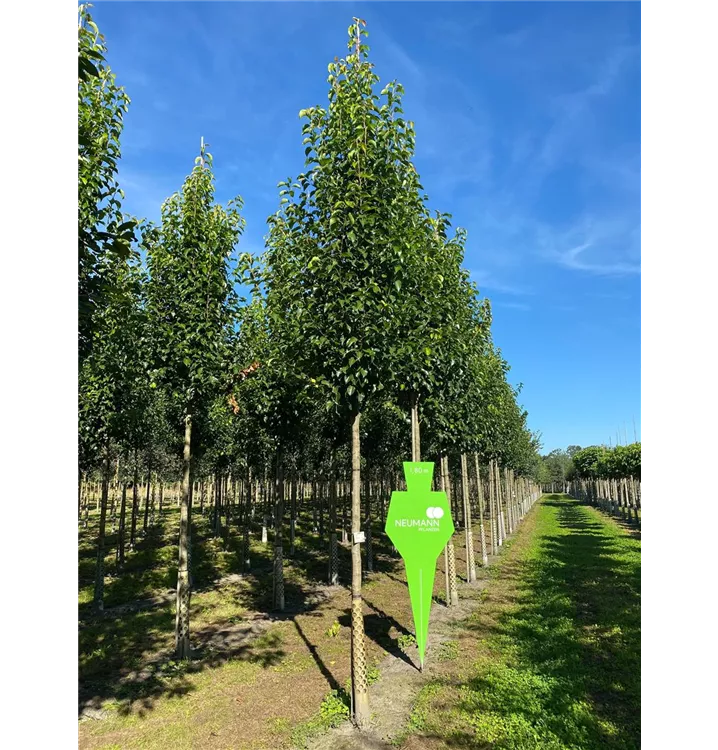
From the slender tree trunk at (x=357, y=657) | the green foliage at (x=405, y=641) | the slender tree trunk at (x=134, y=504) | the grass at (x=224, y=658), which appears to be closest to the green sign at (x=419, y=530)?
the slender tree trunk at (x=357, y=657)

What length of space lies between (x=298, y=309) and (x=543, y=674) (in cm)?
799

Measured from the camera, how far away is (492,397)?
18625 millimetres

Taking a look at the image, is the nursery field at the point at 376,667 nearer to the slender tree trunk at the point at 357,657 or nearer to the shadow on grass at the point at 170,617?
the shadow on grass at the point at 170,617

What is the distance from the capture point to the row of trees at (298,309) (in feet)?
23.4

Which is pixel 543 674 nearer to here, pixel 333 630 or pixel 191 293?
pixel 333 630

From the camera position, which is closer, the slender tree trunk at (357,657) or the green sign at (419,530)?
the green sign at (419,530)

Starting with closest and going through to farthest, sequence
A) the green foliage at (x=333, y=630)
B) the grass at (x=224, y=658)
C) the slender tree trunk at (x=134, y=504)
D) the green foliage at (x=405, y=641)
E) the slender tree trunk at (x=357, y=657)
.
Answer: the slender tree trunk at (x=357, y=657)
the grass at (x=224, y=658)
the green foliage at (x=405, y=641)
the green foliage at (x=333, y=630)
the slender tree trunk at (x=134, y=504)

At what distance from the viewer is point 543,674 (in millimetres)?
9258

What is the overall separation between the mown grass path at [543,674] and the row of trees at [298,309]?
172 cm

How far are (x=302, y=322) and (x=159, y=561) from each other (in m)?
18.2

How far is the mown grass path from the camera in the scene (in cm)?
689
